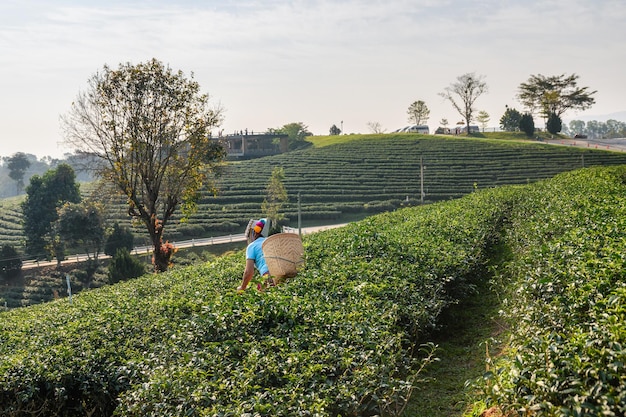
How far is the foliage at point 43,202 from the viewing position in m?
44.2

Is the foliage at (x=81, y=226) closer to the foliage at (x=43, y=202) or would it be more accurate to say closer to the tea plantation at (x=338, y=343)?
the foliage at (x=43, y=202)

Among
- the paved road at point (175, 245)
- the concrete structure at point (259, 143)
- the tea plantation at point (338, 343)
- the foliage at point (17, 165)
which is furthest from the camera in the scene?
the foliage at point (17, 165)

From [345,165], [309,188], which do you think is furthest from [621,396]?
[345,165]

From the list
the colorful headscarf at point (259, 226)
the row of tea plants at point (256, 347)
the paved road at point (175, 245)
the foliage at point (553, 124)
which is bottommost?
the paved road at point (175, 245)

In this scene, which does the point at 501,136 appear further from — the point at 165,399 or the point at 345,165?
the point at 165,399

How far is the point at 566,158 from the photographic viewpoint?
60562 mm

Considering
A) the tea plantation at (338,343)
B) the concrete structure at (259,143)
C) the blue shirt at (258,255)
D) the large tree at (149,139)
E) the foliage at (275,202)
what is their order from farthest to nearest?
the concrete structure at (259,143)
the foliage at (275,202)
the large tree at (149,139)
the blue shirt at (258,255)
the tea plantation at (338,343)

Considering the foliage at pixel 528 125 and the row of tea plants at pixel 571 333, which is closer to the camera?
the row of tea plants at pixel 571 333

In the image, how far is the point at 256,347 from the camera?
4.54 meters

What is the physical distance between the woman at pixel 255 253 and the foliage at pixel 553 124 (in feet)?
266

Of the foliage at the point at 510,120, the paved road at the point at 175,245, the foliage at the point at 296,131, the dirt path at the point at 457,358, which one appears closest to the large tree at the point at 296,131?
the foliage at the point at 296,131

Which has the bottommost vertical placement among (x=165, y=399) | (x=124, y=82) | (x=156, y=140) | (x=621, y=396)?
(x=165, y=399)

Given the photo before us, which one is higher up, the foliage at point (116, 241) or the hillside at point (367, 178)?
the hillside at point (367, 178)

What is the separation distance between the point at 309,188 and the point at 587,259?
2149 inches
